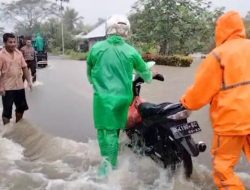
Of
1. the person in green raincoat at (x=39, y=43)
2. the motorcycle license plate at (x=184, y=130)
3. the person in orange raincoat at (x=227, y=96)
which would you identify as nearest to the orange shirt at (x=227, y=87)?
the person in orange raincoat at (x=227, y=96)

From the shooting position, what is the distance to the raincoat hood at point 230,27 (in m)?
4.40

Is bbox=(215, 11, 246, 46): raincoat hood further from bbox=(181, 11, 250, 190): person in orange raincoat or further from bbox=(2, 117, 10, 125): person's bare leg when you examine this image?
bbox=(2, 117, 10, 125): person's bare leg

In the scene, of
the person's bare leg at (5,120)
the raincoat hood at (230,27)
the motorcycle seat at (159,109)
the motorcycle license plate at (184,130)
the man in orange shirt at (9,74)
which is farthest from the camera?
the person's bare leg at (5,120)

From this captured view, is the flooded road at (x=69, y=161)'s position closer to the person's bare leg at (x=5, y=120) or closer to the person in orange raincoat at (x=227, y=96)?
the person's bare leg at (x=5, y=120)

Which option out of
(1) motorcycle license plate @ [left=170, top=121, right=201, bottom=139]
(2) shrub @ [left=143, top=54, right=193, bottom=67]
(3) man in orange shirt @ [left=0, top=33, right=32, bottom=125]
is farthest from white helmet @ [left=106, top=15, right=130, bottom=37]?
(2) shrub @ [left=143, top=54, right=193, bottom=67]

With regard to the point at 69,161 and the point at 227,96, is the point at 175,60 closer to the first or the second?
the point at 69,161

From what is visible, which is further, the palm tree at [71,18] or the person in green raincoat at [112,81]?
the palm tree at [71,18]

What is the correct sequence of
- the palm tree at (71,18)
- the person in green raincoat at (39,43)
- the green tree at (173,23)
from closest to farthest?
the person in green raincoat at (39,43) → the green tree at (173,23) → the palm tree at (71,18)

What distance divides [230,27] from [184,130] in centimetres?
113

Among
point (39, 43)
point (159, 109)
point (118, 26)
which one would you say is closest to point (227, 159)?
point (159, 109)

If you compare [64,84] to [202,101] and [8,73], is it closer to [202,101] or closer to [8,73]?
[8,73]

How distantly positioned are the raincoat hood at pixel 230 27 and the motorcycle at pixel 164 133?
884 mm

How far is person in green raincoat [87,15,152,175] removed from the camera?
17.6ft

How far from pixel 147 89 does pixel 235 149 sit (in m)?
10.4
